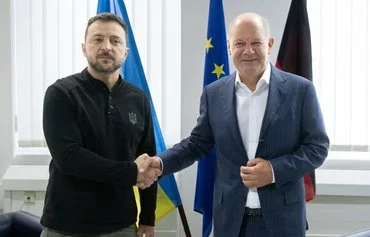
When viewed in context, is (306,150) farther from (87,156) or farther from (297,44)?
(297,44)

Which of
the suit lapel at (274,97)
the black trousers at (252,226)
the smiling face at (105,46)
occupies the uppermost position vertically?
the smiling face at (105,46)

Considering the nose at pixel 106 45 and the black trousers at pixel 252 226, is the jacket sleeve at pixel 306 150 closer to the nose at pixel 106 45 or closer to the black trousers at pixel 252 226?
the black trousers at pixel 252 226

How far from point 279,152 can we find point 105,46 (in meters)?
0.88

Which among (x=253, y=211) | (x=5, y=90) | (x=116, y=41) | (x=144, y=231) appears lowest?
(x=144, y=231)

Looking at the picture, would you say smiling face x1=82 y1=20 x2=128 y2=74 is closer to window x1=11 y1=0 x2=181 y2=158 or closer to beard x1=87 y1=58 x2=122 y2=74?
beard x1=87 y1=58 x2=122 y2=74

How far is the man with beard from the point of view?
1.96 meters

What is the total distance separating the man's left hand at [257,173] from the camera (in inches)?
75.5

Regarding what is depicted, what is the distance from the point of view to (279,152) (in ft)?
6.51

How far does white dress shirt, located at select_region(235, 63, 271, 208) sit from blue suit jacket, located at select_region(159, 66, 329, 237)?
27mm

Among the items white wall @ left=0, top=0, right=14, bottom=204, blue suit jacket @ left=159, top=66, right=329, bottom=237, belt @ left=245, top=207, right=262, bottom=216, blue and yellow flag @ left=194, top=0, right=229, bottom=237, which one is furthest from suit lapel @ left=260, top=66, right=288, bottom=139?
white wall @ left=0, top=0, right=14, bottom=204

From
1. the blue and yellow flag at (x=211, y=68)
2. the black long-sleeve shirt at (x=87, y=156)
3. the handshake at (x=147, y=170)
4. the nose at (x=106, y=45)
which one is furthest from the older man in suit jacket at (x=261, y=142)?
the blue and yellow flag at (x=211, y=68)

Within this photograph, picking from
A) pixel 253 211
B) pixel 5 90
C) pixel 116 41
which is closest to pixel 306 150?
pixel 253 211

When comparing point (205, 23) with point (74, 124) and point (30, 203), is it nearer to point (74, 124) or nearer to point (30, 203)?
point (74, 124)

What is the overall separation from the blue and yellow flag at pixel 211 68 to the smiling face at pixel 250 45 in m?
0.76
